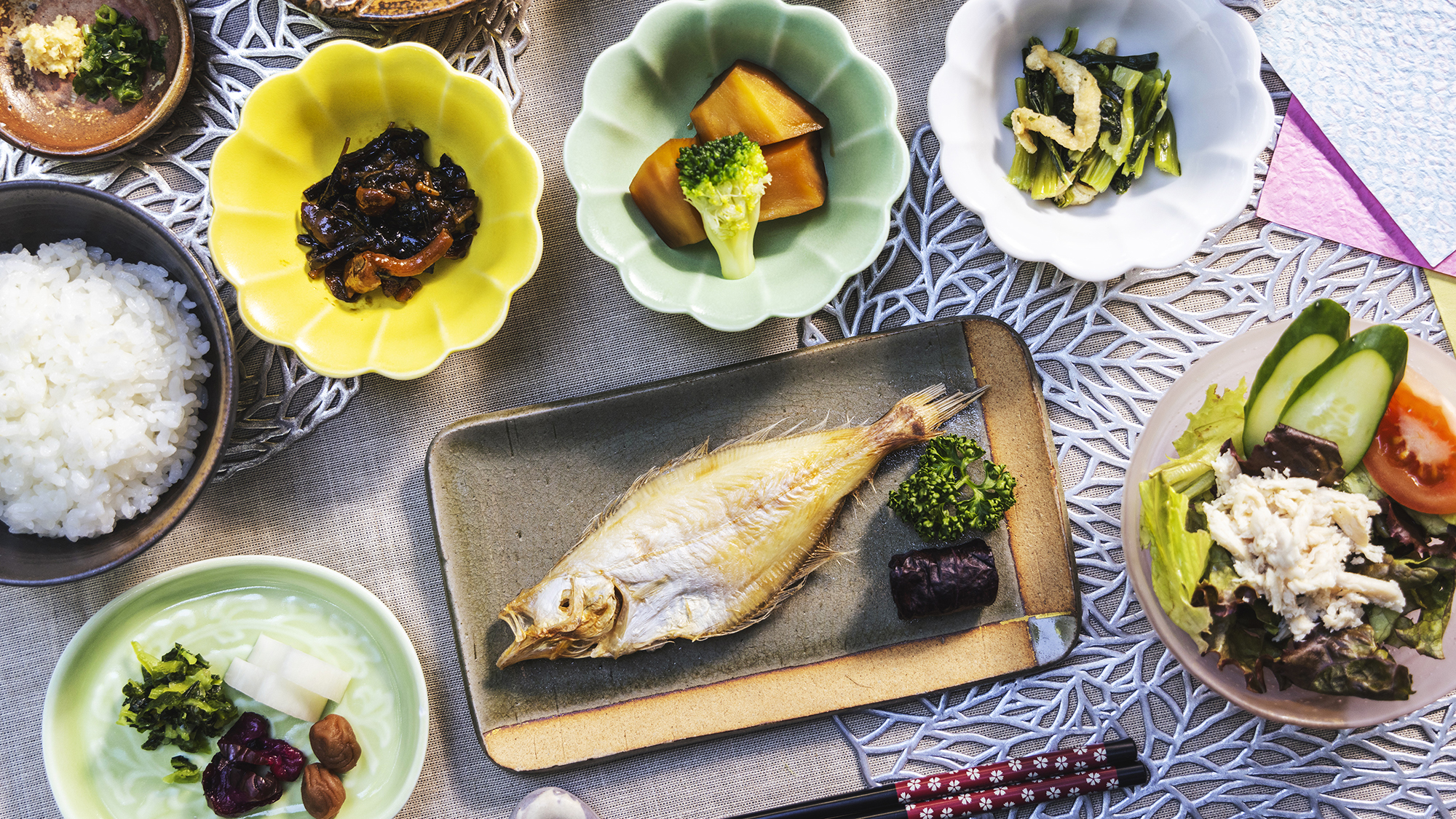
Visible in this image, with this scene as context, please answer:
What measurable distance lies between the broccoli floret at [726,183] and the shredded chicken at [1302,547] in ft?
4.33

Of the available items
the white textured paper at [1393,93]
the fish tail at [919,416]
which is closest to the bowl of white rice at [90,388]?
the fish tail at [919,416]

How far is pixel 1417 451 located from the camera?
1.94 m

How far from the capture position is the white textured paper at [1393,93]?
2.21 meters

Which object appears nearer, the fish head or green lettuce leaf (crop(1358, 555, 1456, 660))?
green lettuce leaf (crop(1358, 555, 1456, 660))

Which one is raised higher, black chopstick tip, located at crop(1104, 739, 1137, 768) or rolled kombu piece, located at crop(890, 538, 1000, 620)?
rolled kombu piece, located at crop(890, 538, 1000, 620)

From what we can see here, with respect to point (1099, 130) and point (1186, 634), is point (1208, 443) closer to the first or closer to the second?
point (1186, 634)

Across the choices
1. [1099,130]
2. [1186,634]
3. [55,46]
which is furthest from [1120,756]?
[55,46]

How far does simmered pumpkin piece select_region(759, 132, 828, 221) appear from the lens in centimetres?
211

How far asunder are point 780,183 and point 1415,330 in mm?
1793

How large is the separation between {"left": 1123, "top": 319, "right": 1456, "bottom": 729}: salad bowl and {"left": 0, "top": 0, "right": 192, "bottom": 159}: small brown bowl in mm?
2735

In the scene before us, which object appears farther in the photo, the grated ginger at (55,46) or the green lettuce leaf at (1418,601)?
the grated ginger at (55,46)

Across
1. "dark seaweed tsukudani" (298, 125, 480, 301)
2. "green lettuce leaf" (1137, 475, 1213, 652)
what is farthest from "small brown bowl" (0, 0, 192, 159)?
"green lettuce leaf" (1137, 475, 1213, 652)

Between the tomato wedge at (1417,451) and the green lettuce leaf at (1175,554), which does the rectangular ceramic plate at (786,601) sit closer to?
the green lettuce leaf at (1175,554)

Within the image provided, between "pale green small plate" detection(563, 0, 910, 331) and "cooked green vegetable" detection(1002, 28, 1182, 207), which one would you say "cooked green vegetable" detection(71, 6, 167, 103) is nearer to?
"pale green small plate" detection(563, 0, 910, 331)
